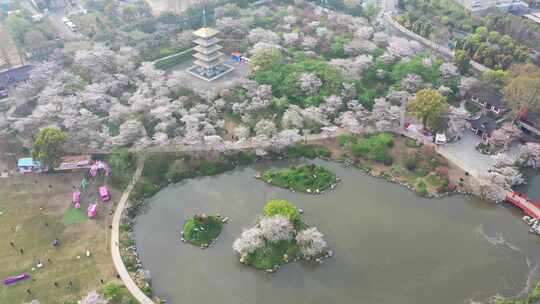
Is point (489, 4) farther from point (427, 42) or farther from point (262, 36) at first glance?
point (262, 36)

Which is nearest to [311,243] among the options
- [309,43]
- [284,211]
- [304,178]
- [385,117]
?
[284,211]

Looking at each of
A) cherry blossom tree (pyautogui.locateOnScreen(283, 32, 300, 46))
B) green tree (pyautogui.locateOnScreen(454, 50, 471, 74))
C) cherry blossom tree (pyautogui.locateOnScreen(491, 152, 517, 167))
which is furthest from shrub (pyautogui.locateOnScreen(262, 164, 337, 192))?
green tree (pyautogui.locateOnScreen(454, 50, 471, 74))

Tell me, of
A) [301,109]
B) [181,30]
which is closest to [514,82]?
[301,109]

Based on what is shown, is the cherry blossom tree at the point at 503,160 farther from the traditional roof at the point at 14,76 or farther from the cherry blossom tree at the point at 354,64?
the traditional roof at the point at 14,76

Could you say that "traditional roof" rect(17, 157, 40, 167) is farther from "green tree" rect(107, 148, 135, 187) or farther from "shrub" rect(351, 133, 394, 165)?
"shrub" rect(351, 133, 394, 165)

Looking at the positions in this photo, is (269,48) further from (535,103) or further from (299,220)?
(535,103)
